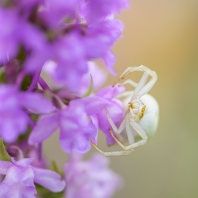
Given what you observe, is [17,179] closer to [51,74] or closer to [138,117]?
[51,74]

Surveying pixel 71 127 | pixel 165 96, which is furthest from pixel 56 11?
pixel 165 96

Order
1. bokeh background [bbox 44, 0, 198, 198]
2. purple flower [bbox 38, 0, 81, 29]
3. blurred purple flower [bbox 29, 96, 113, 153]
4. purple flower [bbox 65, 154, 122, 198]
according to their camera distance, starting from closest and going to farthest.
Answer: purple flower [bbox 38, 0, 81, 29]
blurred purple flower [bbox 29, 96, 113, 153]
purple flower [bbox 65, 154, 122, 198]
bokeh background [bbox 44, 0, 198, 198]

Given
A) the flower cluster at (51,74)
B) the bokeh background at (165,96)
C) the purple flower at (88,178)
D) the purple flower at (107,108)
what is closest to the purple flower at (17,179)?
the flower cluster at (51,74)

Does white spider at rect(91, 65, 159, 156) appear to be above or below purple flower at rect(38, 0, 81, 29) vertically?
below

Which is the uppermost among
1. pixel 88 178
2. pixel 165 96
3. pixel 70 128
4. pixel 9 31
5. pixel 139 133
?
pixel 9 31

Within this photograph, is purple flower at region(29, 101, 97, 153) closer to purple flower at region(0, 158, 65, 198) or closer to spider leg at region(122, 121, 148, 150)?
purple flower at region(0, 158, 65, 198)

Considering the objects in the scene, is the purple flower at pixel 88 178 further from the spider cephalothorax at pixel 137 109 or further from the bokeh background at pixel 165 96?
the bokeh background at pixel 165 96

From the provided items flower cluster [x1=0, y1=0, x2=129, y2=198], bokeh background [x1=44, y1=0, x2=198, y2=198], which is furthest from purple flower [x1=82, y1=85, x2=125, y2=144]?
bokeh background [x1=44, y1=0, x2=198, y2=198]
